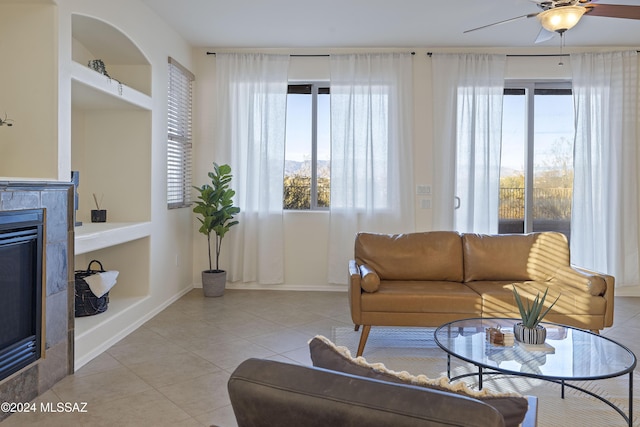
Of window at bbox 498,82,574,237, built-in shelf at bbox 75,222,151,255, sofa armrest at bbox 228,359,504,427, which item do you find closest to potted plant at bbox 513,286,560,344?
sofa armrest at bbox 228,359,504,427

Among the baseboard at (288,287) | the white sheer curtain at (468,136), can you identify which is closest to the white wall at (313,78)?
the baseboard at (288,287)

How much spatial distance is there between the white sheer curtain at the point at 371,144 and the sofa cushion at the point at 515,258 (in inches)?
61.3

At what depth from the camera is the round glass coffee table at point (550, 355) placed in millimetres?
2217

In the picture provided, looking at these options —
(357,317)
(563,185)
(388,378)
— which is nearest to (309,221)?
(357,317)

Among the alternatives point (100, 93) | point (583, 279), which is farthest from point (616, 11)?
point (100, 93)

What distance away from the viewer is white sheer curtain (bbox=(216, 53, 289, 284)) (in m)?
5.53

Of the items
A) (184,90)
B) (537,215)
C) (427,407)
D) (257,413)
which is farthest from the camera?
(537,215)

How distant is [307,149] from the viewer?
5781 mm

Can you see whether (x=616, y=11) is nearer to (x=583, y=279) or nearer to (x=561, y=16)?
(x=561, y=16)

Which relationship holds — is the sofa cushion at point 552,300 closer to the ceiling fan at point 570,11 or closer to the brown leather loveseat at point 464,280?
the brown leather loveseat at point 464,280

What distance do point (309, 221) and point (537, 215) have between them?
270 cm

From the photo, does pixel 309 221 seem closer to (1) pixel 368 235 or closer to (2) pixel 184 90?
(1) pixel 368 235

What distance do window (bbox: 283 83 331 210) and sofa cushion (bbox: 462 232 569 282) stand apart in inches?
86.5

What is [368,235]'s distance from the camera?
13.6 feet
